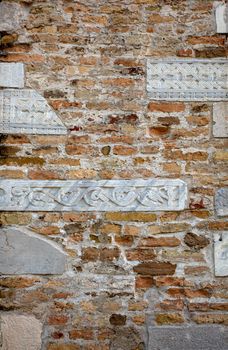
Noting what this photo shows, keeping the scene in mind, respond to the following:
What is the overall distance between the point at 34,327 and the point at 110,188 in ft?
3.71

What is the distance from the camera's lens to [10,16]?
132 inches

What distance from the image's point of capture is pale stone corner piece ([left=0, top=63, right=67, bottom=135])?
3.24 m

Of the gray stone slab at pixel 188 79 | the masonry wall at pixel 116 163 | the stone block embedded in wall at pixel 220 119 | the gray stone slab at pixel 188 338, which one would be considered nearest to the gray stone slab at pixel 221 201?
the masonry wall at pixel 116 163

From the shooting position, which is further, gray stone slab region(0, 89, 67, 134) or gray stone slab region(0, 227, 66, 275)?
gray stone slab region(0, 89, 67, 134)

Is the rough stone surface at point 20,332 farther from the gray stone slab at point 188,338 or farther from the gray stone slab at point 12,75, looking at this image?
the gray stone slab at point 12,75

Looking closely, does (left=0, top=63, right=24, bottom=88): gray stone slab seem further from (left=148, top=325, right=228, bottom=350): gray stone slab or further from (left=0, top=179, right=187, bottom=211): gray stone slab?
(left=148, top=325, right=228, bottom=350): gray stone slab

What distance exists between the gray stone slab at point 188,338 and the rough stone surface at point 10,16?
2.49 meters

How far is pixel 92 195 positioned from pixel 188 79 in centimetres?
116

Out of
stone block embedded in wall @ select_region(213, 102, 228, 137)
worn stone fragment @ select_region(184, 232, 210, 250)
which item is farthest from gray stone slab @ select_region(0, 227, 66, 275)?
stone block embedded in wall @ select_region(213, 102, 228, 137)

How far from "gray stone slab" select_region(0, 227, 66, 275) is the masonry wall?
0.06 metres

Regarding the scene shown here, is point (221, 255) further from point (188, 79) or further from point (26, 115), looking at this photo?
point (26, 115)

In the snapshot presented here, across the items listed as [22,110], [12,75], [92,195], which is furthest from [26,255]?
[12,75]

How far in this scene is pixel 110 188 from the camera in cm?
322

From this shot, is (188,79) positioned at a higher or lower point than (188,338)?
higher
